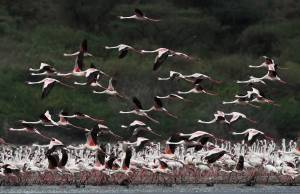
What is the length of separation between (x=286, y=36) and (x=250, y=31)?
1361mm

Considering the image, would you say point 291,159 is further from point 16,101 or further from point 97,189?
point 16,101

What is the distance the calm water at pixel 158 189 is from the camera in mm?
25656

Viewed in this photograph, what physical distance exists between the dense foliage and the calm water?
42.5 ft

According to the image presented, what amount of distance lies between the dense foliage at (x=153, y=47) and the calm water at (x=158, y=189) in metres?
13.0

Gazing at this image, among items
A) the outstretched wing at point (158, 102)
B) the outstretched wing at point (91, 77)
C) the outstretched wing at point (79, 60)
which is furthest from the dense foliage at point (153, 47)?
the outstretched wing at point (91, 77)

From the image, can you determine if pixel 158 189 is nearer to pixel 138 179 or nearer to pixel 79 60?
pixel 138 179

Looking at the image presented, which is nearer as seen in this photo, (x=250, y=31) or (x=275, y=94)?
(x=275, y=94)

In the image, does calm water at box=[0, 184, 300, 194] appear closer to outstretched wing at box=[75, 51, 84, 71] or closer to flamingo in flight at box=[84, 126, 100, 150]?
flamingo in flight at box=[84, 126, 100, 150]

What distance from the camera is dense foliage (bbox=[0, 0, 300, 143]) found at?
40938mm

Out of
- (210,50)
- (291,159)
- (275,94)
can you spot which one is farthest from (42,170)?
(210,50)

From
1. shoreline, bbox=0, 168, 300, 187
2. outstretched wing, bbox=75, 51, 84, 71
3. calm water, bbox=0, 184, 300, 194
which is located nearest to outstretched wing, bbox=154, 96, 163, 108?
shoreline, bbox=0, 168, 300, 187

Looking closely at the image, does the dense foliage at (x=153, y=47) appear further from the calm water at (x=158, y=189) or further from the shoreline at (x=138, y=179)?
the calm water at (x=158, y=189)

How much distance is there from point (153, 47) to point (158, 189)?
66.6 feet

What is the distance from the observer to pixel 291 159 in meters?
29.9
